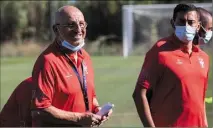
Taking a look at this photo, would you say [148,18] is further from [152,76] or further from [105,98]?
[152,76]

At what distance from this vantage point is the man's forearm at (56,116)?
401cm

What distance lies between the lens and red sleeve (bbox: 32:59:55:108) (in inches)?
157

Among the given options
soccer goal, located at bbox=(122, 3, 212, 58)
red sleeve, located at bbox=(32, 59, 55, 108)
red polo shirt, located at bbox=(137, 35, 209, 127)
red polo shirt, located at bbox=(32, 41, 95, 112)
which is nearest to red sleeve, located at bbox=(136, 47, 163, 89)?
red polo shirt, located at bbox=(137, 35, 209, 127)

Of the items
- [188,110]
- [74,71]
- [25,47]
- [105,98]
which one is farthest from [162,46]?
[25,47]

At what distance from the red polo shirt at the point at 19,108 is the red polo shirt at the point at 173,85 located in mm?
880

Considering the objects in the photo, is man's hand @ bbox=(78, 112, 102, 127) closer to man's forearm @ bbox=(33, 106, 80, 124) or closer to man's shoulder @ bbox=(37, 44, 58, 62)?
man's forearm @ bbox=(33, 106, 80, 124)

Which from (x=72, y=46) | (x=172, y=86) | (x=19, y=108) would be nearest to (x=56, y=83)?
(x=72, y=46)

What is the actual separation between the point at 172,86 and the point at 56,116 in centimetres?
100

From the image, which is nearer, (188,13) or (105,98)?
(188,13)

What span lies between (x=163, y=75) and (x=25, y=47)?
4820cm

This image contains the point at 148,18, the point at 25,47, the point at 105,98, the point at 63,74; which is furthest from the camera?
the point at 25,47

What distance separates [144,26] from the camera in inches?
1606

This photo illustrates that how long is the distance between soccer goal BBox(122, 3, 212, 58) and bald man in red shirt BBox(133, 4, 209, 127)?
34591 millimetres

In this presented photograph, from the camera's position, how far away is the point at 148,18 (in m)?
41.2
